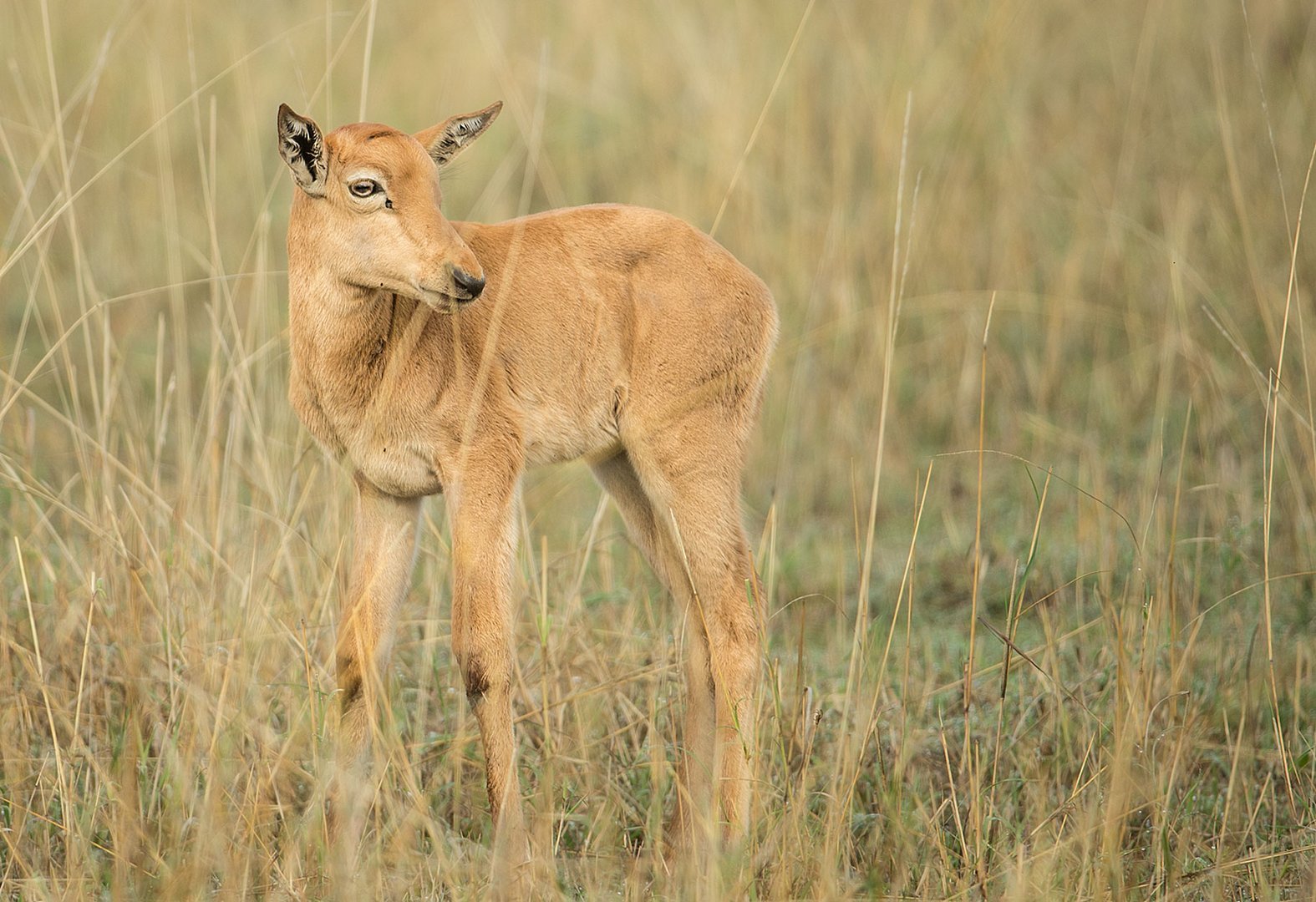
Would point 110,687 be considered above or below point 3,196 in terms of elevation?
below

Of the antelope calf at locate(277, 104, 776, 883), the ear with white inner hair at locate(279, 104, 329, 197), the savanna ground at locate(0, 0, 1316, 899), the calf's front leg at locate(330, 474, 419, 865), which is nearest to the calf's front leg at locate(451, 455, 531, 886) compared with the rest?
the antelope calf at locate(277, 104, 776, 883)

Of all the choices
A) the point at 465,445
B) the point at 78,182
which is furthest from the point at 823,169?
the point at 465,445

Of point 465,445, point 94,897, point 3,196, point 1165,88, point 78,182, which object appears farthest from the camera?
point 1165,88

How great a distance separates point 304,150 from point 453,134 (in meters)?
0.51

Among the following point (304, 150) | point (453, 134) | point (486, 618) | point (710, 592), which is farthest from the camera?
point (710, 592)

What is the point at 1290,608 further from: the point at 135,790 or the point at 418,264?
the point at 135,790

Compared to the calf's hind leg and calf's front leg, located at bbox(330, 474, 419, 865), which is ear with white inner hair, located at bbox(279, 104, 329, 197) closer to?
calf's front leg, located at bbox(330, 474, 419, 865)

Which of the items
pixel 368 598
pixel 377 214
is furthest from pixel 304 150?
pixel 368 598

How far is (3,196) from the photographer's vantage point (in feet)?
31.2

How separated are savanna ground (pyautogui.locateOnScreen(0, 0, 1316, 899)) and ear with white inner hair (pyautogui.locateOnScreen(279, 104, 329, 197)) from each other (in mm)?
651

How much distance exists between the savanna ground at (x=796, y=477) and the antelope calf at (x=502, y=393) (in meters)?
0.21

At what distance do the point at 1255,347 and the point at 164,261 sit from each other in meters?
6.83

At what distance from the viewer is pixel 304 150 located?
4383 millimetres

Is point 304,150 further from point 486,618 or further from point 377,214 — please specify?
point 486,618
